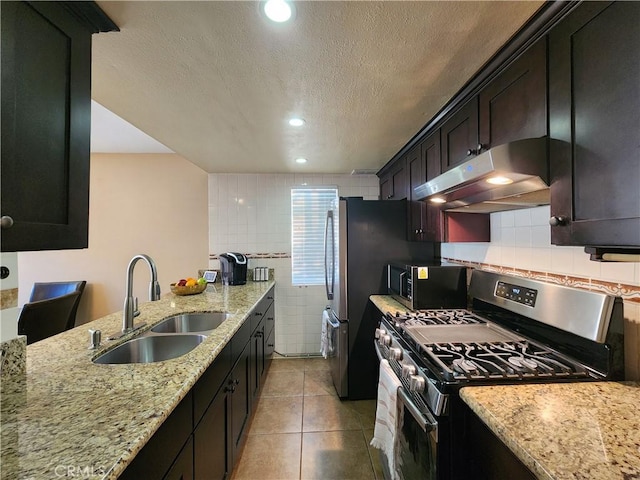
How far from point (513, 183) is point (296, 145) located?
70.3 inches

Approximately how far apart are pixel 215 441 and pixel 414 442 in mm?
936

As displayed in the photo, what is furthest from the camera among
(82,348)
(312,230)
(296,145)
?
(312,230)

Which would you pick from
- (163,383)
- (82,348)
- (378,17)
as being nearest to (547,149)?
(378,17)

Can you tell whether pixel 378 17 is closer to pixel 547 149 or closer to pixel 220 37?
pixel 220 37

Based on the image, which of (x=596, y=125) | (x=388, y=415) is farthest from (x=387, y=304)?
(x=596, y=125)

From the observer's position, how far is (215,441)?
1403 mm

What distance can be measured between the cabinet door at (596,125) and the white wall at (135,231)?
11.9 feet

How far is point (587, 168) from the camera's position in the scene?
36.3 inches

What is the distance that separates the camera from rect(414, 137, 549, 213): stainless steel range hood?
3.48 feet

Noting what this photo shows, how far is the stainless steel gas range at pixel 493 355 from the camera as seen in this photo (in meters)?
1.04

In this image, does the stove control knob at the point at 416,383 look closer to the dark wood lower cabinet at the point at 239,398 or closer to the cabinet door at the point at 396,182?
the dark wood lower cabinet at the point at 239,398

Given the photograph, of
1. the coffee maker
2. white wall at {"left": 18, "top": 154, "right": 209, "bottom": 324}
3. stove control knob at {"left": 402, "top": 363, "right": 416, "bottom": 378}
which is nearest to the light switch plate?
the coffee maker

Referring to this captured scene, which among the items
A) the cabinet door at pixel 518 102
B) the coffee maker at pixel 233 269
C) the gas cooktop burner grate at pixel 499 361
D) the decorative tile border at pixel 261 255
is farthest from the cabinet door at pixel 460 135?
the coffee maker at pixel 233 269

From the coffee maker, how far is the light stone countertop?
9.02 ft
